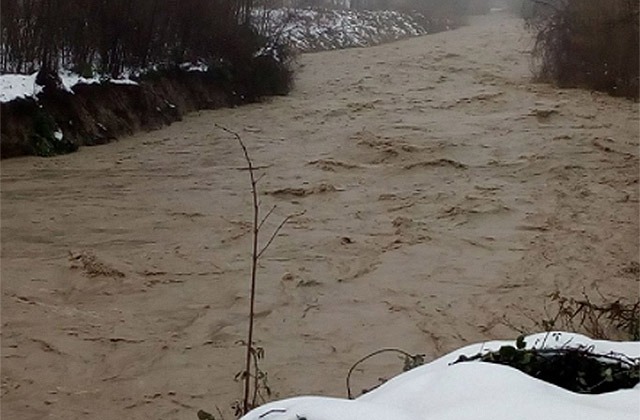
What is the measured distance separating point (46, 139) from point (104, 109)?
1.49m

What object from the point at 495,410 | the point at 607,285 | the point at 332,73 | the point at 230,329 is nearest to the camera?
the point at 495,410

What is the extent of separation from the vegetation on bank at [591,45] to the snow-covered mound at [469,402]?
13864mm

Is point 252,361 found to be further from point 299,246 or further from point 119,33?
point 119,33

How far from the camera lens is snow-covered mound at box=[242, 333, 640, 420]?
1892 mm

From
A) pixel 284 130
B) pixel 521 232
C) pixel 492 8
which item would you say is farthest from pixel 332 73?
pixel 492 8

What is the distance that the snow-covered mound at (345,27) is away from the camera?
25675mm

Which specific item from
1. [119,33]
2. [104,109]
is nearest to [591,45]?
[119,33]

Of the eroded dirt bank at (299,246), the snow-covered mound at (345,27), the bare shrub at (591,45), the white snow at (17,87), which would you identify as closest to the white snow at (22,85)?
the white snow at (17,87)

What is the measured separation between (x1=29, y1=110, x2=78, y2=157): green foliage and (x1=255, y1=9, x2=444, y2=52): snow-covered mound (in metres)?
8.85

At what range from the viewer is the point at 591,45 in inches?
617

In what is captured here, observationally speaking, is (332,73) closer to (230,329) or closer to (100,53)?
(100,53)

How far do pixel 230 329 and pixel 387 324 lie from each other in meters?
1.17

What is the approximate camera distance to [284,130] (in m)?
13.5

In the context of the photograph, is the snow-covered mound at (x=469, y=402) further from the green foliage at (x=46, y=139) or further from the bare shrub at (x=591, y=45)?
the bare shrub at (x=591, y=45)
